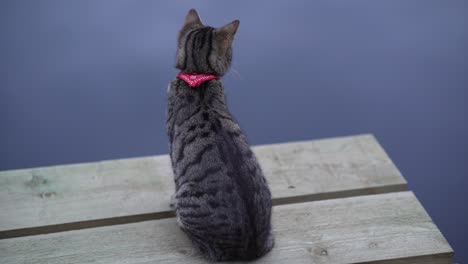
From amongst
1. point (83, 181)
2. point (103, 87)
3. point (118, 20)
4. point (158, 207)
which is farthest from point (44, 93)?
point (158, 207)

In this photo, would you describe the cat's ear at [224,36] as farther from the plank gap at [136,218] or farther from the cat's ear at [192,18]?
the plank gap at [136,218]

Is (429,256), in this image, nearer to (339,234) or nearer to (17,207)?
(339,234)

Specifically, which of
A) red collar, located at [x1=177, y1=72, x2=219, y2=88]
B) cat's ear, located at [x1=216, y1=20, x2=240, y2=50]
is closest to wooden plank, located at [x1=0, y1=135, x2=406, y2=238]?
red collar, located at [x1=177, y1=72, x2=219, y2=88]

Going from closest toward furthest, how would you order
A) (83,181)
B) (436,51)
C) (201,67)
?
(201,67) → (83,181) → (436,51)

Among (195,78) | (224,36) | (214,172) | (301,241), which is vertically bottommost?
(301,241)

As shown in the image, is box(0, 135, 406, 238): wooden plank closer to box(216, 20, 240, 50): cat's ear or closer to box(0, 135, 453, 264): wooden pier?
box(0, 135, 453, 264): wooden pier

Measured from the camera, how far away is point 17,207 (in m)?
2.53

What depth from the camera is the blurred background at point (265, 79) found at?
12.8ft

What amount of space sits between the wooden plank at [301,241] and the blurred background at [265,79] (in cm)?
110

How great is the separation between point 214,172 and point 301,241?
441mm

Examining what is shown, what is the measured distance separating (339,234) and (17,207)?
1.27 metres

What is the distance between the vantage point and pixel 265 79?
4.32 m

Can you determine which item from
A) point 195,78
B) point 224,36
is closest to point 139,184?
point 195,78

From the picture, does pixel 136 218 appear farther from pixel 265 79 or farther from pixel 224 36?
pixel 265 79
